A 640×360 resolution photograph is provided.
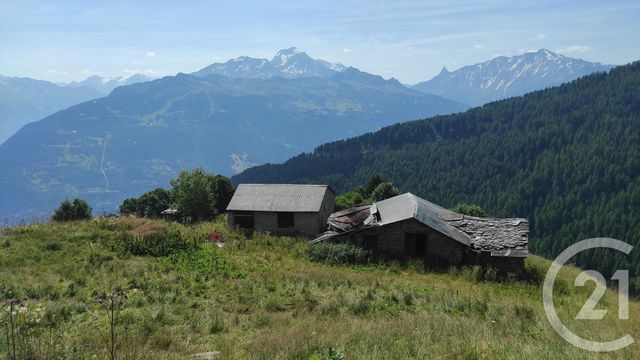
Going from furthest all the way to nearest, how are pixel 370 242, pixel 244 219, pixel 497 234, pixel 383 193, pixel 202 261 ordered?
pixel 383 193, pixel 244 219, pixel 370 242, pixel 497 234, pixel 202 261

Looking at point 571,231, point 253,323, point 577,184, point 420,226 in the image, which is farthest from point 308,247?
point 577,184

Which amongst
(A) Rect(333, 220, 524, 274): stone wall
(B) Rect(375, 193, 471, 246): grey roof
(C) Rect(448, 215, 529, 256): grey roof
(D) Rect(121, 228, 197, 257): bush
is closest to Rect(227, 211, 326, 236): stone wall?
(B) Rect(375, 193, 471, 246): grey roof

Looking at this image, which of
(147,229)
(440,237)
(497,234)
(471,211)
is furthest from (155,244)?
(471,211)

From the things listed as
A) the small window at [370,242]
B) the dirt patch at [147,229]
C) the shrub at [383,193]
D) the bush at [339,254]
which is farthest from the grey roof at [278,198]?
the shrub at [383,193]

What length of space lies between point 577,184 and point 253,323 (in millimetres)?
211269

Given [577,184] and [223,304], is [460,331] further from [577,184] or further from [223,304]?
[577,184]

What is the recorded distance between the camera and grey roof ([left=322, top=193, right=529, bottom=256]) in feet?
95.0

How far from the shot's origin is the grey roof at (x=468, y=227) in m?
29.0

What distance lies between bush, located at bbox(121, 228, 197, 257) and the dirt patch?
896 millimetres

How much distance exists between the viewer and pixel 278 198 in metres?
40.4

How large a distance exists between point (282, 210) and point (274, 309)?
77.9ft

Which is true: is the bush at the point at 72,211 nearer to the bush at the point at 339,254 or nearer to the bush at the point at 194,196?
the bush at the point at 194,196

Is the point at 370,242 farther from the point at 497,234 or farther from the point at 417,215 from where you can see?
the point at 497,234

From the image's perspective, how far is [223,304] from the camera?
15.6m
